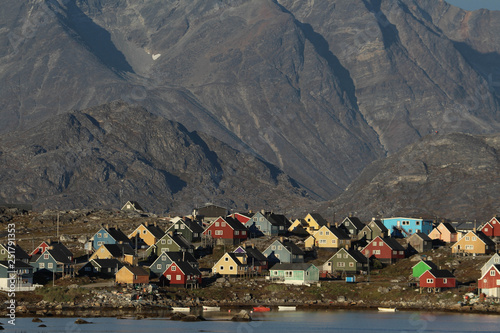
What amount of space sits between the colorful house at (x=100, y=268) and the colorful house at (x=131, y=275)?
5.14 metres

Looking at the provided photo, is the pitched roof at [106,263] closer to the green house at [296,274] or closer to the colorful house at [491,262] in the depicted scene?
the green house at [296,274]

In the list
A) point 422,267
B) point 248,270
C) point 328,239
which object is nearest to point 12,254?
point 248,270

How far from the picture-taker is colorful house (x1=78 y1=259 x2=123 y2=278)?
6038 inches

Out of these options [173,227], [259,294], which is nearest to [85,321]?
[259,294]

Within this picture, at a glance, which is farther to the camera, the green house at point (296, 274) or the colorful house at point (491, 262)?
the green house at point (296, 274)

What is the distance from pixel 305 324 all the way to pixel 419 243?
59.2 m

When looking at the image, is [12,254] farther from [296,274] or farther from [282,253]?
[282,253]

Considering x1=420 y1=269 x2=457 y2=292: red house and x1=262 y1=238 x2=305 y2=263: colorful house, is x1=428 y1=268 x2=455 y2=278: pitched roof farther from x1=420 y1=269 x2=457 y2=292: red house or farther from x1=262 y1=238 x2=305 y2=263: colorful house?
x1=262 y1=238 x2=305 y2=263: colorful house

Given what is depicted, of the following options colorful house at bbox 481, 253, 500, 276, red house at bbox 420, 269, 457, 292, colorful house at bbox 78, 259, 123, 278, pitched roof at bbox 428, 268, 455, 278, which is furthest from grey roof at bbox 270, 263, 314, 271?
colorful house at bbox 481, 253, 500, 276

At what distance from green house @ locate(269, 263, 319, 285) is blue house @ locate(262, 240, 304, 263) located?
1231 centimetres

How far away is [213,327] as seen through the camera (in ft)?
404

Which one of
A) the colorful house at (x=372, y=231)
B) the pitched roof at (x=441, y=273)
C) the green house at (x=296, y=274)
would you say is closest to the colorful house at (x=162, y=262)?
the green house at (x=296, y=274)

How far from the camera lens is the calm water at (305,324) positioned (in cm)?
11950

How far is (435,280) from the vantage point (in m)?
145
